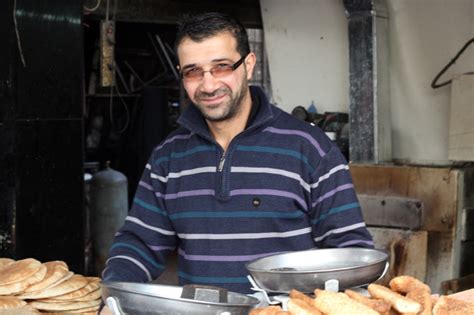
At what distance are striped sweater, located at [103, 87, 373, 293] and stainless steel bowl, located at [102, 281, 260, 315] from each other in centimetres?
63

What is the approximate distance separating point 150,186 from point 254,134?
44 centimetres

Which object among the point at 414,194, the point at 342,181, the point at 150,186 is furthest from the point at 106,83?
the point at 342,181

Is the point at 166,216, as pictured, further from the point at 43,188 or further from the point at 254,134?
the point at 43,188

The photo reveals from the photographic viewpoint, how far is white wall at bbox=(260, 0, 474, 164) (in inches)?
191

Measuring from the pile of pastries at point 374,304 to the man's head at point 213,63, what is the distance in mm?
834

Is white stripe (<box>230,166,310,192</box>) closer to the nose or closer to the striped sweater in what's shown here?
the striped sweater

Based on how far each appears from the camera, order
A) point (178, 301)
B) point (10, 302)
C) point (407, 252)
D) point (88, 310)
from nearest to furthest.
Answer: point (178, 301), point (10, 302), point (88, 310), point (407, 252)

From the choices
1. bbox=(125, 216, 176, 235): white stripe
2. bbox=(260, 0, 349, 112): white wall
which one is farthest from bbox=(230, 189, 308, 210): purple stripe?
bbox=(260, 0, 349, 112): white wall

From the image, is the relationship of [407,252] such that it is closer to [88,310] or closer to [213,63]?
[88,310]

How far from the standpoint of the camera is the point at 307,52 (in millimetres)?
5730

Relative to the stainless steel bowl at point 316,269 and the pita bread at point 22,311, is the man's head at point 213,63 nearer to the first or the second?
the stainless steel bowl at point 316,269

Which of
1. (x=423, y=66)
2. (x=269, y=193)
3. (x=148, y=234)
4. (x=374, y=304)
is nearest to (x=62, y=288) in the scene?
(x=148, y=234)

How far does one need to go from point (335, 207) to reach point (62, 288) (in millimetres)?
1263

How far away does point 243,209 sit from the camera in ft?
8.59
